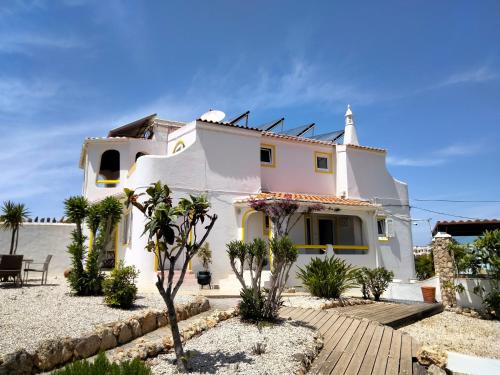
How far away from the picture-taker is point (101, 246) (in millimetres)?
12562

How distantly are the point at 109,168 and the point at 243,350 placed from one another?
19.0m

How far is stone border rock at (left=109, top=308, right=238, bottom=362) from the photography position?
6759mm

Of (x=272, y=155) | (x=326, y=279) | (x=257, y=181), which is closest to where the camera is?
(x=326, y=279)

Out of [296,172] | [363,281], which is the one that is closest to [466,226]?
[296,172]

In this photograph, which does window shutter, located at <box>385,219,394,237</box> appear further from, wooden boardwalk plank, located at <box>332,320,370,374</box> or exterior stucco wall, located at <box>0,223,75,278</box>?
exterior stucco wall, located at <box>0,223,75,278</box>

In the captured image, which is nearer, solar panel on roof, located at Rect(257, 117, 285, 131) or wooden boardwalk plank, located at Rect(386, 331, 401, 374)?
wooden boardwalk plank, located at Rect(386, 331, 401, 374)

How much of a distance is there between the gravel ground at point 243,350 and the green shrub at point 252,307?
29cm

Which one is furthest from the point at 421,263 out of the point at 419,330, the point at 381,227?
the point at 419,330

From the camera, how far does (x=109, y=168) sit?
23.8 metres

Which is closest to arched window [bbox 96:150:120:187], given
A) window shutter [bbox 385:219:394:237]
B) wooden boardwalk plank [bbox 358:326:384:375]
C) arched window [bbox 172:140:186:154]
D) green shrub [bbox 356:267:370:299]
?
arched window [bbox 172:140:186:154]

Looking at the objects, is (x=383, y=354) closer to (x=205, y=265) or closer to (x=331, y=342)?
(x=331, y=342)

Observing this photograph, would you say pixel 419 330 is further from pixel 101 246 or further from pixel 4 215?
pixel 4 215

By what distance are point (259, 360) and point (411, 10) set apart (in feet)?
41.0

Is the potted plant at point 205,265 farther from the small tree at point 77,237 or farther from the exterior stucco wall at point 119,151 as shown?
the exterior stucco wall at point 119,151
